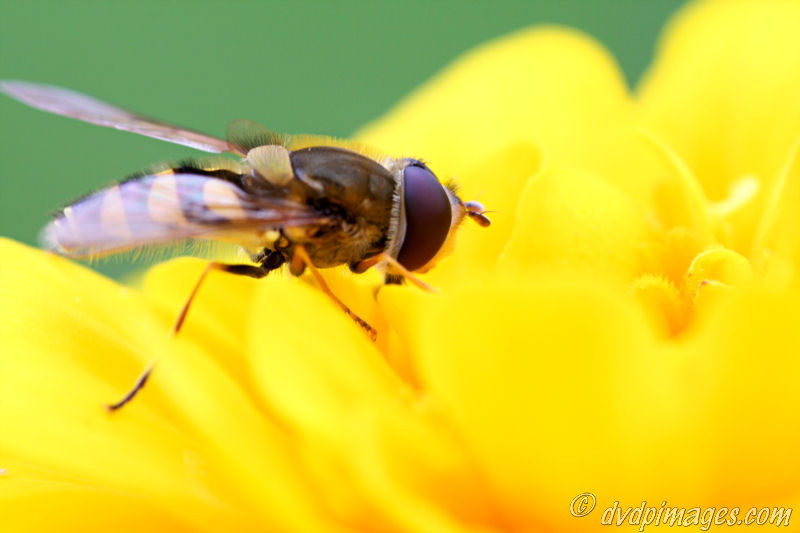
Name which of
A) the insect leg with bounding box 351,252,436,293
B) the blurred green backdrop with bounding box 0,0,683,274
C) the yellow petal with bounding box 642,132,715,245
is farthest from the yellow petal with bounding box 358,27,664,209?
the blurred green backdrop with bounding box 0,0,683,274

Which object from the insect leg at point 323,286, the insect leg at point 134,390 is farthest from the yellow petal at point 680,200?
the insect leg at point 134,390

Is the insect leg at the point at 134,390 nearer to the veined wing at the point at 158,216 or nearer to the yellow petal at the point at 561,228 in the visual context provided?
the veined wing at the point at 158,216

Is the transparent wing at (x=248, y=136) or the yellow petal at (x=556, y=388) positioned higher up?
the transparent wing at (x=248, y=136)

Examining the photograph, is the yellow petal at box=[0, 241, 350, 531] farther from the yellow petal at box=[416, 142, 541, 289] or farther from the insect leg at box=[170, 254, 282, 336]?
the yellow petal at box=[416, 142, 541, 289]

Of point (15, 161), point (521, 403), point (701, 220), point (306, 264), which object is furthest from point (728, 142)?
point (15, 161)

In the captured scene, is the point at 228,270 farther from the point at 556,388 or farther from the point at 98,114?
the point at 556,388

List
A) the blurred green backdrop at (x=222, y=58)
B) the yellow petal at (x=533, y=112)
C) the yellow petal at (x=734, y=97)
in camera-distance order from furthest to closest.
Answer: the blurred green backdrop at (x=222, y=58)
the yellow petal at (x=533, y=112)
the yellow petal at (x=734, y=97)

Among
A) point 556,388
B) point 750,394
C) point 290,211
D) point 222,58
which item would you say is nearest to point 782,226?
point 750,394
